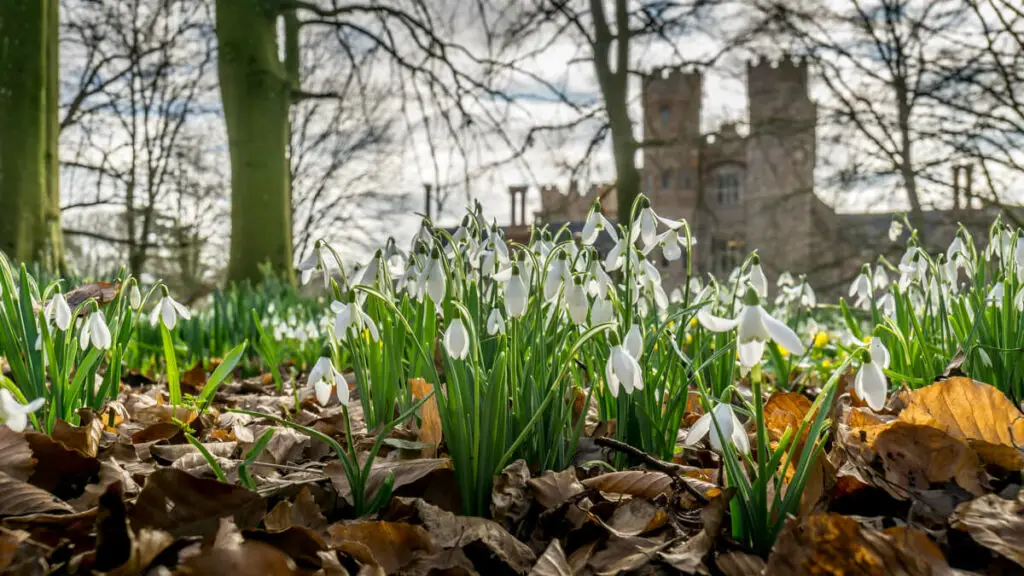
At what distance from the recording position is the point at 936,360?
2.33 meters

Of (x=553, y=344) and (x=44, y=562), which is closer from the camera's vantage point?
(x=44, y=562)

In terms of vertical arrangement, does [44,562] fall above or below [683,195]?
below

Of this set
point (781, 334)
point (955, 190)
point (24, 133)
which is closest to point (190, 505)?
point (781, 334)

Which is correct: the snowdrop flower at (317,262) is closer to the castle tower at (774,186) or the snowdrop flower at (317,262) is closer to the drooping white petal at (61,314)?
the drooping white petal at (61,314)

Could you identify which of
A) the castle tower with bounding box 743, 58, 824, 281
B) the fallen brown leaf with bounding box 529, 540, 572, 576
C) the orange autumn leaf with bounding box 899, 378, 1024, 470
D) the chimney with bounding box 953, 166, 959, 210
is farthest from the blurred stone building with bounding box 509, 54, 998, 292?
the fallen brown leaf with bounding box 529, 540, 572, 576

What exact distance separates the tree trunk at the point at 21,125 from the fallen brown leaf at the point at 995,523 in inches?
241

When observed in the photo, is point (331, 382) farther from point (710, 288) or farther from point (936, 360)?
point (936, 360)

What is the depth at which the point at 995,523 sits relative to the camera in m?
1.06

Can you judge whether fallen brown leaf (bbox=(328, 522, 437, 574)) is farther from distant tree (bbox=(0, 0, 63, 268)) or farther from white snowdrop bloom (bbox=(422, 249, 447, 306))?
distant tree (bbox=(0, 0, 63, 268))

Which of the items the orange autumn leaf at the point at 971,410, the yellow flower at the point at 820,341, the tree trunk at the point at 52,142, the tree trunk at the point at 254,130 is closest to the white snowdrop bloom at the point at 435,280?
the orange autumn leaf at the point at 971,410

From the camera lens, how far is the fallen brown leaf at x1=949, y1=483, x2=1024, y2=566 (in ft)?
3.31

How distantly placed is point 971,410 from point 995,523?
466 millimetres

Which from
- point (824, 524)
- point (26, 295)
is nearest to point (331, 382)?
point (824, 524)

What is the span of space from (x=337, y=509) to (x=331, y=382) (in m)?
0.22
